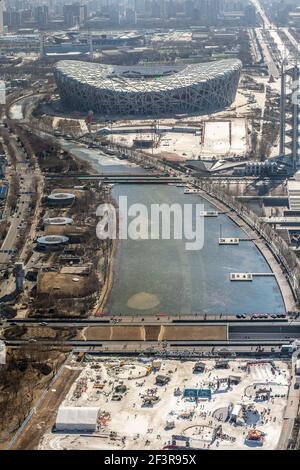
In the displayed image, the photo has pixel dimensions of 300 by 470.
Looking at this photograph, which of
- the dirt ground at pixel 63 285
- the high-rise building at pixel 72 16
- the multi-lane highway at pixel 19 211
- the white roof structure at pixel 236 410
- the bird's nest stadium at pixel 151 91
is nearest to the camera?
the white roof structure at pixel 236 410

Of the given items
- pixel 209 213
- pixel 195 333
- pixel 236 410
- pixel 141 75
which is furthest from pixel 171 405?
pixel 141 75

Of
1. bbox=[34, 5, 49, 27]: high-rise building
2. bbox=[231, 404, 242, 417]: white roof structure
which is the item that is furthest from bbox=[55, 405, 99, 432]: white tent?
bbox=[34, 5, 49, 27]: high-rise building

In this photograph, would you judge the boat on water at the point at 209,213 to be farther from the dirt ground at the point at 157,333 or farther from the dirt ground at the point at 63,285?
the dirt ground at the point at 157,333

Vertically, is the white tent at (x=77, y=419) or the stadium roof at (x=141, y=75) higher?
the stadium roof at (x=141, y=75)

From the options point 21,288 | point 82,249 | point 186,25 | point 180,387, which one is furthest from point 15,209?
point 186,25

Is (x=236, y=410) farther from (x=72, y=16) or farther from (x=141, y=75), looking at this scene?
(x=72, y=16)

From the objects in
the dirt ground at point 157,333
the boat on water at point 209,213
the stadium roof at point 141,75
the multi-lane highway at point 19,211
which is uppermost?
the stadium roof at point 141,75

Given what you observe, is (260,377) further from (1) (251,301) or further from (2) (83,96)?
(2) (83,96)

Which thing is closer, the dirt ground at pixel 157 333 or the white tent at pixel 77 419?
the white tent at pixel 77 419

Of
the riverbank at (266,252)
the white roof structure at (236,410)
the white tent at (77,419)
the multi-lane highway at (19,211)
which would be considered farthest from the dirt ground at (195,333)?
the multi-lane highway at (19,211)
